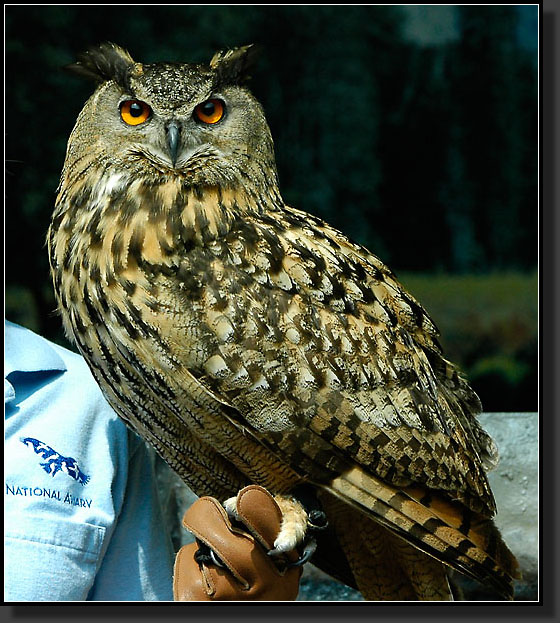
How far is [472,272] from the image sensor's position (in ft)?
6.75

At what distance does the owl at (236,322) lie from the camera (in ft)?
3.35

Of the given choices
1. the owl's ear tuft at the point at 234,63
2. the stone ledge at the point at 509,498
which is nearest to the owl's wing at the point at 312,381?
the owl's ear tuft at the point at 234,63

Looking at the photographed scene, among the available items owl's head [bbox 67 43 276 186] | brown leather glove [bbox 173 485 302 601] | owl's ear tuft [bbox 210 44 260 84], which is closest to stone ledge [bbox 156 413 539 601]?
brown leather glove [bbox 173 485 302 601]

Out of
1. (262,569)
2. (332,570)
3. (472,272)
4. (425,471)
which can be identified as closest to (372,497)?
(425,471)

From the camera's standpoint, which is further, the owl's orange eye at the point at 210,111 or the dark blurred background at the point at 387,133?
the dark blurred background at the point at 387,133

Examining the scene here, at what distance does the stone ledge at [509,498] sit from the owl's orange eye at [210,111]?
36.3 inches

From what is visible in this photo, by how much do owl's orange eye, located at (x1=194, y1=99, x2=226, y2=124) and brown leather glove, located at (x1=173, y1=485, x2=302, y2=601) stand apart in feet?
1.85

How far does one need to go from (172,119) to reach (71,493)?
680 mm

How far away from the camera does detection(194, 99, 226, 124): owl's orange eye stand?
1090 millimetres

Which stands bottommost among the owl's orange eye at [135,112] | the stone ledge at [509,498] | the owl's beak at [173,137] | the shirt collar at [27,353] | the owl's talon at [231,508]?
the stone ledge at [509,498]

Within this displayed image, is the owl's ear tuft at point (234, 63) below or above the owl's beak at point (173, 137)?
above

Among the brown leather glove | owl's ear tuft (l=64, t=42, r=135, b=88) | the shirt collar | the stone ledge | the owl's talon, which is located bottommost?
the stone ledge

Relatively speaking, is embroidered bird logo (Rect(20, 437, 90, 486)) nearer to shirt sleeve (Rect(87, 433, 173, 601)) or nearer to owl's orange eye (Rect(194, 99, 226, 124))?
shirt sleeve (Rect(87, 433, 173, 601))

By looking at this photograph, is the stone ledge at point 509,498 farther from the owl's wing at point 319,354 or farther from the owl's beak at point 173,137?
the owl's beak at point 173,137
